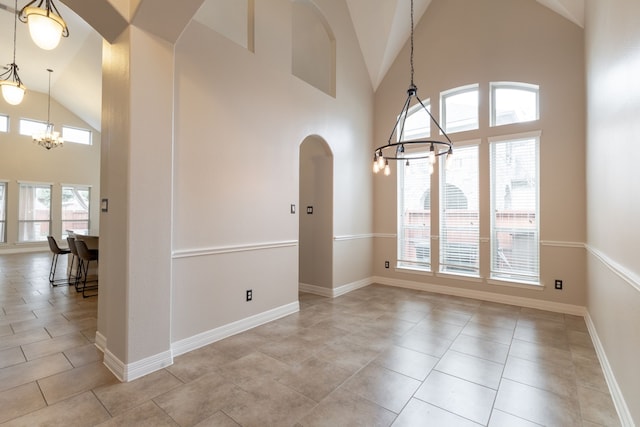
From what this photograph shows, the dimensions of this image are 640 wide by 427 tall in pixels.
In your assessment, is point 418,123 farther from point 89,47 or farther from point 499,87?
point 89,47

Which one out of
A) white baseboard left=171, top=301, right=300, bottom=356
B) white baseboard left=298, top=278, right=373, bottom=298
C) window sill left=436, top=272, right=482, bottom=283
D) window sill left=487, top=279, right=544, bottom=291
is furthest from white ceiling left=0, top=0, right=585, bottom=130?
white baseboard left=171, top=301, right=300, bottom=356

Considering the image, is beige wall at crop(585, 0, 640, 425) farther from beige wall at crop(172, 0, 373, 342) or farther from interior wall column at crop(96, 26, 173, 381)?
interior wall column at crop(96, 26, 173, 381)

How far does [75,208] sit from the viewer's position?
10.4m

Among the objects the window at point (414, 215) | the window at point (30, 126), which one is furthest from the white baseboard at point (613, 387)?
the window at point (30, 126)

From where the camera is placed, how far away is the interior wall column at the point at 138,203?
2357mm

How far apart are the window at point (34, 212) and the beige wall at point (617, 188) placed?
13470 millimetres

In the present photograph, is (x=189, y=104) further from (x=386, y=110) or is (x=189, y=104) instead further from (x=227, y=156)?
(x=386, y=110)

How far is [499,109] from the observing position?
4.64 metres

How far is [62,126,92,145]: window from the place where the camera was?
10.2 metres

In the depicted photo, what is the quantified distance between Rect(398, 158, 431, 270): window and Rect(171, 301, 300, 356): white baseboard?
8.13 ft

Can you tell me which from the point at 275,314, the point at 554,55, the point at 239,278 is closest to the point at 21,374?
the point at 239,278

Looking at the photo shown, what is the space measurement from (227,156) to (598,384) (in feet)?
12.8

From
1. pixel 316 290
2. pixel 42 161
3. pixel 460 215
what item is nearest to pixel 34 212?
pixel 42 161

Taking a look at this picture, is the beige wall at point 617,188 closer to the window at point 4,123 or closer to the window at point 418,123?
the window at point 418,123
